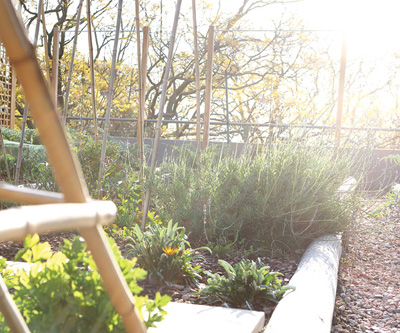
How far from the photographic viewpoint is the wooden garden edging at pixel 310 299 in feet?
5.87

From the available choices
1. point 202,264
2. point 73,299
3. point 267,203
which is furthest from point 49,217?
point 267,203

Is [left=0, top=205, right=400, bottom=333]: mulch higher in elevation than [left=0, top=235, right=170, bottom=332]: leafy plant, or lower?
lower

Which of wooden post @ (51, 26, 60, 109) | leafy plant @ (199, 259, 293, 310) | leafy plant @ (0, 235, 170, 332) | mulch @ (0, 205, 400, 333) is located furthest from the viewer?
wooden post @ (51, 26, 60, 109)

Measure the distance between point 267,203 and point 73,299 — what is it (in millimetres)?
2340

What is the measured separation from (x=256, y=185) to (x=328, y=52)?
7837mm

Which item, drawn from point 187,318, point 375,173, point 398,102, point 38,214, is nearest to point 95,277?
point 38,214

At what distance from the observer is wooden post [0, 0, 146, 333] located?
597 mm

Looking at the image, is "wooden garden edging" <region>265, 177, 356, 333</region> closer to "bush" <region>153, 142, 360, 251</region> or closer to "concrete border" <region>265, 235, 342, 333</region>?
"concrete border" <region>265, 235, 342, 333</region>

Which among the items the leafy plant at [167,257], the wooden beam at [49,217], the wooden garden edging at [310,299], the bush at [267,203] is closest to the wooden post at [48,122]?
the wooden beam at [49,217]

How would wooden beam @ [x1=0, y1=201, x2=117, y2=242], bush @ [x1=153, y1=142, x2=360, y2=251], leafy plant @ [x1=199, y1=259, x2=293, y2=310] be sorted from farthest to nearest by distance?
bush @ [x1=153, y1=142, x2=360, y2=251], leafy plant @ [x1=199, y1=259, x2=293, y2=310], wooden beam @ [x1=0, y1=201, x2=117, y2=242]

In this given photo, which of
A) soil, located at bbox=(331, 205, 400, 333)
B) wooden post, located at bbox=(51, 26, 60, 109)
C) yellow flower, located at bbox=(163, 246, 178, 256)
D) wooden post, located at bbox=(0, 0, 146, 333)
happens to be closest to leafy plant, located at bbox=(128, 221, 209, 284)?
yellow flower, located at bbox=(163, 246, 178, 256)

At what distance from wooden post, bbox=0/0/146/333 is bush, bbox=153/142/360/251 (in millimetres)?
2378

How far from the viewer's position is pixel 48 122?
0.62 m

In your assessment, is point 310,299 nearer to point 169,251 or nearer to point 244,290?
point 244,290
